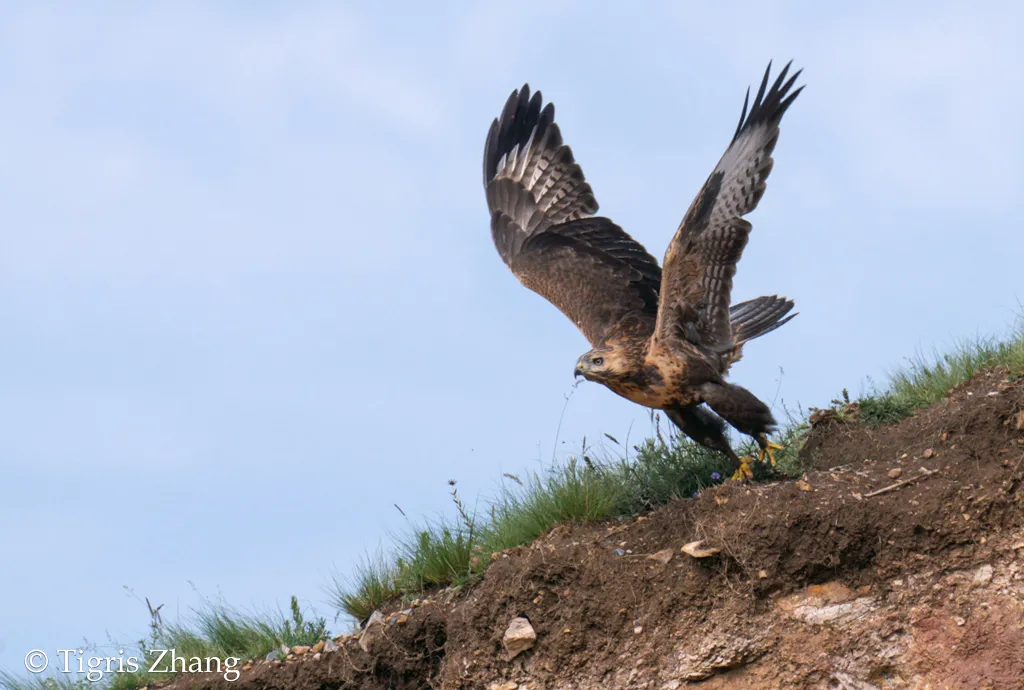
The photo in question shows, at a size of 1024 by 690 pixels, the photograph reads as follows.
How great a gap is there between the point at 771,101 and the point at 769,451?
7.84 feet

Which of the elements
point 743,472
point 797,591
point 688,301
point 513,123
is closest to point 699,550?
point 797,591

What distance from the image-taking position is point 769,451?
7.21 m

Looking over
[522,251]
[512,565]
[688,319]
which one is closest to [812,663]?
[512,565]

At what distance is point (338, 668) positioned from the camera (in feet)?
22.3

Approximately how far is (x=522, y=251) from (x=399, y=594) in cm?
333

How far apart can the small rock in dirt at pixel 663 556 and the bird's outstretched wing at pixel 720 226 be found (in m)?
1.59

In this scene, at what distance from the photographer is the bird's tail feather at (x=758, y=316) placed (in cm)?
861

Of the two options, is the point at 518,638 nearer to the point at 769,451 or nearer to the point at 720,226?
the point at 769,451

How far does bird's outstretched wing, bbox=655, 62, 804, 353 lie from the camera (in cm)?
698

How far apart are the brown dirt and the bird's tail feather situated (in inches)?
85.4

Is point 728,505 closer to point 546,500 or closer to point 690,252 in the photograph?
point 546,500

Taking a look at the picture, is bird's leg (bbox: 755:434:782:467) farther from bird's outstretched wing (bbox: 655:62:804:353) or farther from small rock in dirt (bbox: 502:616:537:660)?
small rock in dirt (bbox: 502:616:537:660)

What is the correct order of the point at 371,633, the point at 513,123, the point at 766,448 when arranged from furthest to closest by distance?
the point at 513,123 < the point at 766,448 < the point at 371,633

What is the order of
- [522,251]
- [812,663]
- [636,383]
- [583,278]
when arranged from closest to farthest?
1. [812,663]
2. [636,383]
3. [583,278]
4. [522,251]
